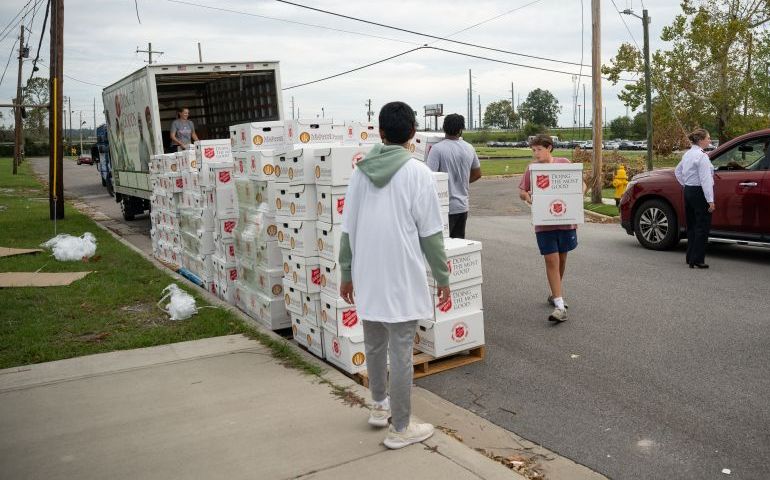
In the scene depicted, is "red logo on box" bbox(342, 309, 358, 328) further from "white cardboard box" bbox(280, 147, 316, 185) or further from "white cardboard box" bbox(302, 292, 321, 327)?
"white cardboard box" bbox(280, 147, 316, 185)

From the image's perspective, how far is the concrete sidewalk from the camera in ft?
13.2

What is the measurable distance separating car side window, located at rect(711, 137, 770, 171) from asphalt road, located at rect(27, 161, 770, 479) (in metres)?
1.41

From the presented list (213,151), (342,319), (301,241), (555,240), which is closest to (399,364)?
(342,319)

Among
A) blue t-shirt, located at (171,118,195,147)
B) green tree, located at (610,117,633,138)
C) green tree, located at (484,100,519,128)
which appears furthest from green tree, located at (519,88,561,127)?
blue t-shirt, located at (171,118,195,147)

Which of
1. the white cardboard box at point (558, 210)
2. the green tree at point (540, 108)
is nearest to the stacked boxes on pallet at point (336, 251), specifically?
the white cardboard box at point (558, 210)

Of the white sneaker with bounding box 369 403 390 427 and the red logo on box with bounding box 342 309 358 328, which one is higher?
the red logo on box with bounding box 342 309 358 328

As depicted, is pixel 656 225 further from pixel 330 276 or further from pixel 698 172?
pixel 330 276

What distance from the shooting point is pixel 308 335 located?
638 cm

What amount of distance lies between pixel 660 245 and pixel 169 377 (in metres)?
8.74

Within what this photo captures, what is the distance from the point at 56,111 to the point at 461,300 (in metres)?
15.2

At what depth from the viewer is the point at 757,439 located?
451 centimetres

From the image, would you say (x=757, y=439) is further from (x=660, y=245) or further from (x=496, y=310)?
(x=660, y=245)

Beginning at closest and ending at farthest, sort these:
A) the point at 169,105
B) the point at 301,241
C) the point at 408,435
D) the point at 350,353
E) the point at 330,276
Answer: the point at 408,435
the point at 350,353
the point at 330,276
the point at 301,241
the point at 169,105

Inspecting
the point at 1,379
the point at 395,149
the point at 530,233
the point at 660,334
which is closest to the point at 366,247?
the point at 395,149
